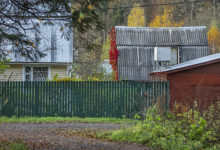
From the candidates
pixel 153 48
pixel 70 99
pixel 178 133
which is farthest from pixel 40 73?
pixel 178 133

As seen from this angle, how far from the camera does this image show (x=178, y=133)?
9578 mm

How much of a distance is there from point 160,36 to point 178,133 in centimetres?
1850

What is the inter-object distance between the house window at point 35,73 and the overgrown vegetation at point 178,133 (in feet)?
41.0

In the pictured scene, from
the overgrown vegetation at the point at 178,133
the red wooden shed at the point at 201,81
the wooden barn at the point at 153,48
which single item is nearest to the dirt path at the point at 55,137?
the overgrown vegetation at the point at 178,133

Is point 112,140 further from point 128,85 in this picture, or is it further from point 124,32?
point 124,32

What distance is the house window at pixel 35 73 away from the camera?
22047 mm

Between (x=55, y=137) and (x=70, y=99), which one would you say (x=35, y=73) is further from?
(x=55, y=137)

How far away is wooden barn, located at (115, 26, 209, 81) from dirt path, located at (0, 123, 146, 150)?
12475 millimetres

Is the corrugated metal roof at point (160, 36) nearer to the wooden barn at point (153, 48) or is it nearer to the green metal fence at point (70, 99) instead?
the wooden barn at point (153, 48)

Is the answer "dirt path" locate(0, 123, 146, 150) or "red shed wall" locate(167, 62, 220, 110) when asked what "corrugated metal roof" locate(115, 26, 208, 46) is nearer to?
"red shed wall" locate(167, 62, 220, 110)

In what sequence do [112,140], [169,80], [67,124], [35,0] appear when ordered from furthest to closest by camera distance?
[169,80], [67,124], [112,140], [35,0]

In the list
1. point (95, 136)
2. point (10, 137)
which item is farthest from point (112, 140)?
point (10, 137)

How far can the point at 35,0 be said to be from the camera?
8.59m

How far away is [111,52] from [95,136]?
51.3 ft
